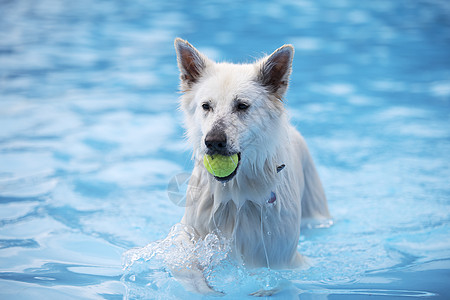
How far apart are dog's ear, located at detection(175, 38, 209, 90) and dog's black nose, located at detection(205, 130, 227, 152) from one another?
0.73 meters

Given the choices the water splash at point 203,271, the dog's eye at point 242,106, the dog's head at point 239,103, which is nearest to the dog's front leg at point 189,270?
the water splash at point 203,271

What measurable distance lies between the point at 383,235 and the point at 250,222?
201 cm

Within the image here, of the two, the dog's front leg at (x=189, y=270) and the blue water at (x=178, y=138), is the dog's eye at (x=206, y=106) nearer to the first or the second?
the blue water at (x=178, y=138)

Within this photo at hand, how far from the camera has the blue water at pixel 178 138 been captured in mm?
3824

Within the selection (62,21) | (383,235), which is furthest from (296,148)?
(62,21)

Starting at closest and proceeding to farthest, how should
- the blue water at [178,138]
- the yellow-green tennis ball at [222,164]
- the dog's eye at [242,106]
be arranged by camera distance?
the yellow-green tennis ball at [222,164], the dog's eye at [242,106], the blue water at [178,138]

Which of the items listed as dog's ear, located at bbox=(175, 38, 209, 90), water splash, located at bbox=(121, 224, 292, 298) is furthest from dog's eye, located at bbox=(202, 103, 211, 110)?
water splash, located at bbox=(121, 224, 292, 298)

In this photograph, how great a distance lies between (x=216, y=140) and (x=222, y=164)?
201 millimetres

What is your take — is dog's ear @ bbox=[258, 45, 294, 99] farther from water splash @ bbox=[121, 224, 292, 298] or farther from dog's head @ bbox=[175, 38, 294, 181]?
water splash @ bbox=[121, 224, 292, 298]

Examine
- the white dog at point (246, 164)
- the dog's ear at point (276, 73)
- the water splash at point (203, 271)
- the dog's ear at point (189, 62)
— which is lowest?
the water splash at point (203, 271)

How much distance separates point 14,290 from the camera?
340cm

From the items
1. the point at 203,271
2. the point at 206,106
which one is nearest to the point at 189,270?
the point at 203,271

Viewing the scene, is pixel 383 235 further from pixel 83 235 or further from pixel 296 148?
pixel 83 235

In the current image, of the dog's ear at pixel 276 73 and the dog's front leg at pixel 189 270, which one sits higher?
the dog's ear at pixel 276 73
